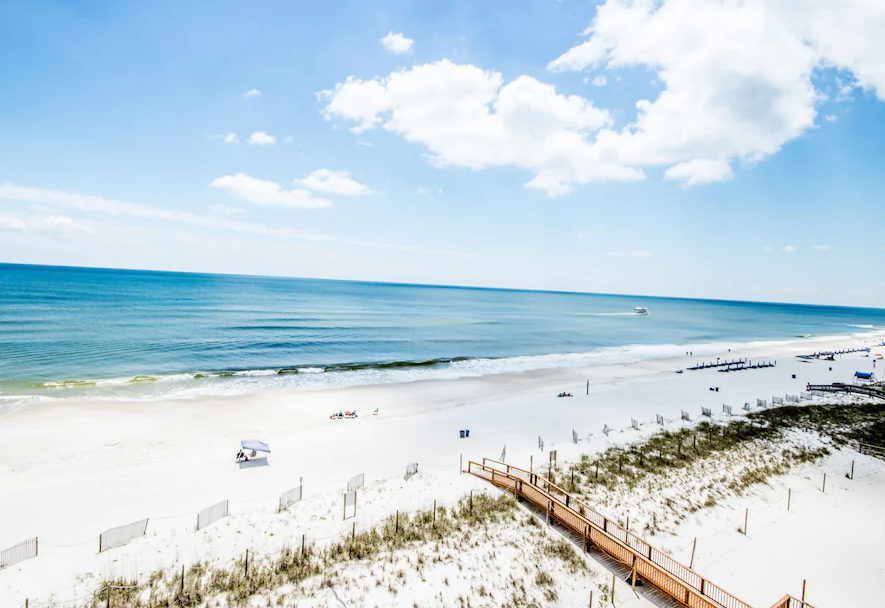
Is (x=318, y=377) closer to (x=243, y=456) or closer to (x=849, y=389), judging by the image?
(x=243, y=456)

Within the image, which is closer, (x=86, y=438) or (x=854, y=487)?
(x=854, y=487)

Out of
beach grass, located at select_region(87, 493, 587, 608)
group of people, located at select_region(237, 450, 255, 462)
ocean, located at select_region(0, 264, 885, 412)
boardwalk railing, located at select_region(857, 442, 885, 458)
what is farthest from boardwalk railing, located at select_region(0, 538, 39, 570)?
boardwalk railing, located at select_region(857, 442, 885, 458)

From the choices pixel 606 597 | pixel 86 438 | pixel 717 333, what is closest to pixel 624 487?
pixel 606 597

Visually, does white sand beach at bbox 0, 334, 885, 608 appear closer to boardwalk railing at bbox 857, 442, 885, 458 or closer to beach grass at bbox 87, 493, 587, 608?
beach grass at bbox 87, 493, 587, 608

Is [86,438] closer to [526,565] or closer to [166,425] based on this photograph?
[166,425]

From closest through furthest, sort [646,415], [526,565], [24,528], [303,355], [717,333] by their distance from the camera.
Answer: [526,565] < [24,528] < [646,415] < [303,355] < [717,333]

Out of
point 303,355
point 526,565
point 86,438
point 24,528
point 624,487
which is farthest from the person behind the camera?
point 303,355

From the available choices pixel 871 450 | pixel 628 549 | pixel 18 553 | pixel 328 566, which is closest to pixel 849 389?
pixel 871 450
